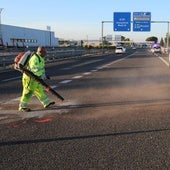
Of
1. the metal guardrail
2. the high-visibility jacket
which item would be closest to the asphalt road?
the high-visibility jacket

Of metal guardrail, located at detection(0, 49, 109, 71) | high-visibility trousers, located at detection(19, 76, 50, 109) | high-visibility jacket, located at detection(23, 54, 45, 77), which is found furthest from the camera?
metal guardrail, located at detection(0, 49, 109, 71)

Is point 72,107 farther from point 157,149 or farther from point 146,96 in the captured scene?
point 157,149

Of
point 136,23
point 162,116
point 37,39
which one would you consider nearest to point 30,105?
point 162,116

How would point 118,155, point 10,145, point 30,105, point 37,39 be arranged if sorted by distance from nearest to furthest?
point 118,155, point 10,145, point 30,105, point 37,39

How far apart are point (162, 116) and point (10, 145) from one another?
3.70 metres

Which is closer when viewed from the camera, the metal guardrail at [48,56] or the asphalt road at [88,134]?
the asphalt road at [88,134]

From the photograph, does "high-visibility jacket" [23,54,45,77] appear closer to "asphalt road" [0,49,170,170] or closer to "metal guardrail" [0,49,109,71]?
"asphalt road" [0,49,170,170]

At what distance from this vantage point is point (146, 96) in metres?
12.5

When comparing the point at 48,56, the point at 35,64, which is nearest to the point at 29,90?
the point at 35,64

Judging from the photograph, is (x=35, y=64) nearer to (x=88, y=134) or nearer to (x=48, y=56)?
(x=88, y=134)

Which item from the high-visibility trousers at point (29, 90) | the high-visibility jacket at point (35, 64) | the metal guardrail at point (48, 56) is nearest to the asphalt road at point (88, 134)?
the high-visibility trousers at point (29, 90)

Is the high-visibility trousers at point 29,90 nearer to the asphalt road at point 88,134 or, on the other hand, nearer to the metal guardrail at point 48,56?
the asphalt road at point 88,134

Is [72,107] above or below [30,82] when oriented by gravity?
below

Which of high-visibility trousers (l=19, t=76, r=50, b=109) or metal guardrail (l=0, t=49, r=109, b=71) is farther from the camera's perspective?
metal guardrail (l=0, t=49, r=109, b=71)
